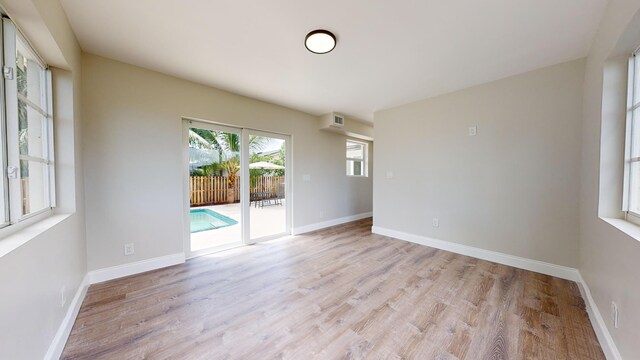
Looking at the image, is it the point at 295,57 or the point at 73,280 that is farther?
the point at 295,57

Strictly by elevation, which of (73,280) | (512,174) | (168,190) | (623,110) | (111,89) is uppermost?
(111,89)

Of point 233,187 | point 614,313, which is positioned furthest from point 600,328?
point 233,187

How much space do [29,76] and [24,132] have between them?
45 cm

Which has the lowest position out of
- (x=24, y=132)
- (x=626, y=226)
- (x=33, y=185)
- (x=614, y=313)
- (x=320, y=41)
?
(x=614, y=313)

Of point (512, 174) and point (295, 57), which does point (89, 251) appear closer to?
point (295, 57)

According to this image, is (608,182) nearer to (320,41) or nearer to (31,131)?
(320,41)

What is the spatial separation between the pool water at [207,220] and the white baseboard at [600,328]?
3930 mm

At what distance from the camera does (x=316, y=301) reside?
2.05 m

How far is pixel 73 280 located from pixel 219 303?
119cm

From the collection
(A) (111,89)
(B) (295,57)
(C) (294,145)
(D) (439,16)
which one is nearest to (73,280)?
(A) (111,89)

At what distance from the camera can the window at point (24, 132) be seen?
1168 mm

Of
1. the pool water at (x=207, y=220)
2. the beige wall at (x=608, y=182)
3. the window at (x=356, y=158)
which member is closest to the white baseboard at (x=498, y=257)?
the beige wall at (x=608, y=182)

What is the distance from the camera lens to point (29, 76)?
4.99 feet

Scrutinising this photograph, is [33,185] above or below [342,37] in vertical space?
below
